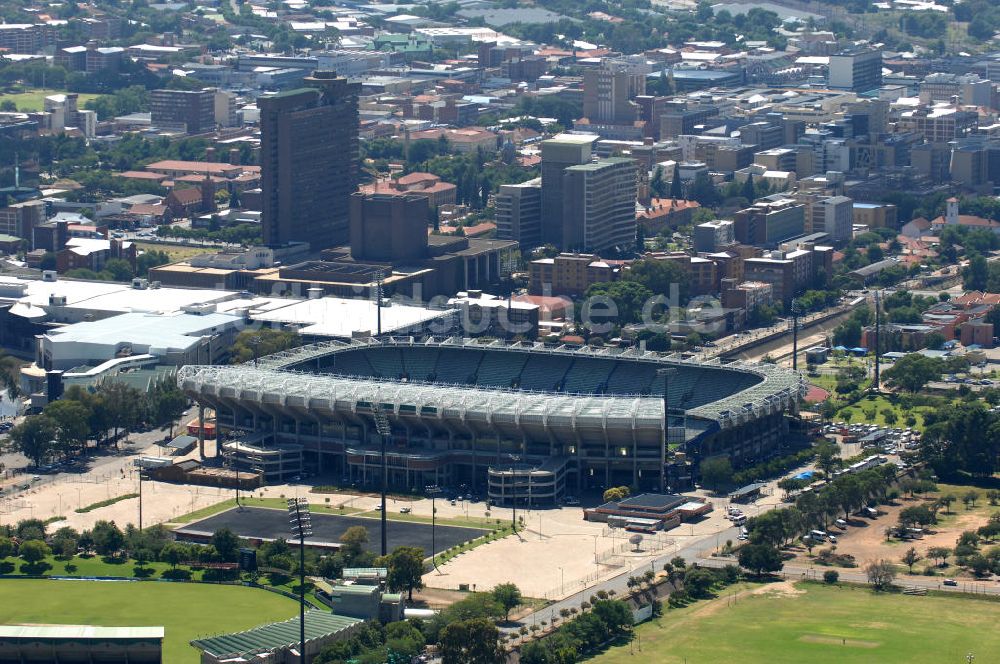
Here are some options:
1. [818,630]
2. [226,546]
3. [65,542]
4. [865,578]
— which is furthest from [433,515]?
[818,630]

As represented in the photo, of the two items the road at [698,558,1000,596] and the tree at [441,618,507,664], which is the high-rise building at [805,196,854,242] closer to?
the road at [698,558,1000,596]

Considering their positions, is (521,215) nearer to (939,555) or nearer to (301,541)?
(939,555)

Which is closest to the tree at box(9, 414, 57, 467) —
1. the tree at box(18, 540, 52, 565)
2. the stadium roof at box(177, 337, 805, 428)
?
the stadium roof at box(177, 337, 805, 428)

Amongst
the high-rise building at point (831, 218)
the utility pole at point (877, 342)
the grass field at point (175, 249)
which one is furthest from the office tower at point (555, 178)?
the utility pole at point (877, 342)

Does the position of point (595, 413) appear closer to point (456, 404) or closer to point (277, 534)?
point (456, 404)

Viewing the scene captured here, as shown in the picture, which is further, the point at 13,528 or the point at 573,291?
the point at 573,291

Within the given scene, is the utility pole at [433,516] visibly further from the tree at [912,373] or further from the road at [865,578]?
the tree at [912,373]

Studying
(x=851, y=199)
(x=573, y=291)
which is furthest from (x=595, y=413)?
(x=851, y=199)
